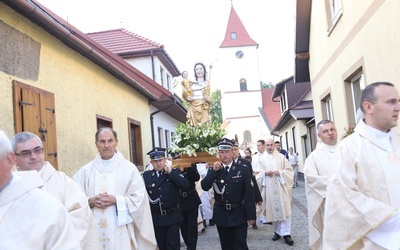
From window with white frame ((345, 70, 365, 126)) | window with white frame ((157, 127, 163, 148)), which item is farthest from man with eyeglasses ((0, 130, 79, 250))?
window with white frame ((157, 127, 163, 148))

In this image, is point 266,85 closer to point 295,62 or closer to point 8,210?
point 295,62

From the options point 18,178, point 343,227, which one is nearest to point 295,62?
point 343,227

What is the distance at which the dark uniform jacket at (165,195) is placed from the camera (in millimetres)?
6117

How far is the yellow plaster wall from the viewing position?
602 cm

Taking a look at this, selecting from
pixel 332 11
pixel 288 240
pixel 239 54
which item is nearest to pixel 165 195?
pixel 288 240

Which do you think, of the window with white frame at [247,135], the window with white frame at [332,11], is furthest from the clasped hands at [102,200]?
the window with white frame at [247,135]

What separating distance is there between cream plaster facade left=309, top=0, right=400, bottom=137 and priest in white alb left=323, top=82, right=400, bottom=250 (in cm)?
362

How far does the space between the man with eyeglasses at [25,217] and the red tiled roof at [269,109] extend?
44.0 metres

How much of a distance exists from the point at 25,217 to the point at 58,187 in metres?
1.47

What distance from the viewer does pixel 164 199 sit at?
6199mm

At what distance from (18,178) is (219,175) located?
417cm

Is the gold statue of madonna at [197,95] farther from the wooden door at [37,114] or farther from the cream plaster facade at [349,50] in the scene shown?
the cream plaster facade at [349,50]

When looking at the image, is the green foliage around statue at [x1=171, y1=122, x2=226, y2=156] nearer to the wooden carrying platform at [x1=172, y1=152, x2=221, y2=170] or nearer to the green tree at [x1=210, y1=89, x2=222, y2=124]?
the wooden carrying platform at [x1=172, y1=152, x2=221, y2=170]

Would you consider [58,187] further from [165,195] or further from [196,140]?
[196,140]
